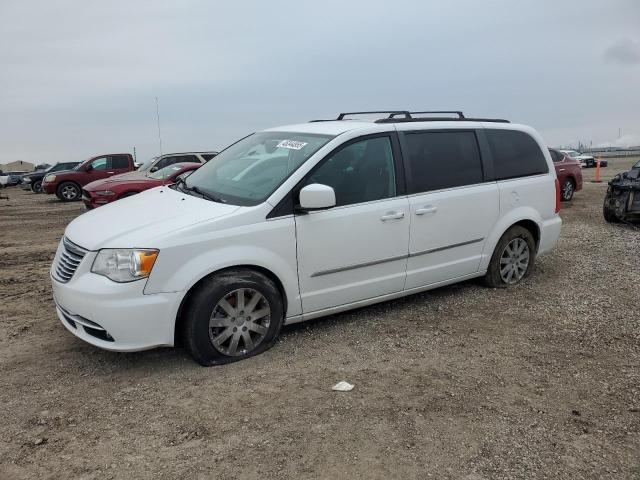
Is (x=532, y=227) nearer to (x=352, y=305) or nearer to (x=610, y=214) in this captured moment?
(x=352, y=305)

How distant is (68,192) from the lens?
62.8 ft

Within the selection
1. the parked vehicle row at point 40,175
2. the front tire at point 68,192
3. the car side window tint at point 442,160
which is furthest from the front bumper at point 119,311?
the parked vehicle row at point 40,175

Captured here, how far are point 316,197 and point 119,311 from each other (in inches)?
62.0

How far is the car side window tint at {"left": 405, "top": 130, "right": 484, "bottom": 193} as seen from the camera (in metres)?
4.71

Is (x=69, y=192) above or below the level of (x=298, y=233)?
below

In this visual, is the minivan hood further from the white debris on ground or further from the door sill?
the white debris on ground

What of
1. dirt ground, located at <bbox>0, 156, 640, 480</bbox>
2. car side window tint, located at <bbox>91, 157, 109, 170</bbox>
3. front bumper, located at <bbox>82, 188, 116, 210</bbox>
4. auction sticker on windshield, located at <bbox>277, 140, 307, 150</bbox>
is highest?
auction sticker on windshield, located at <bbox>277, 140, 307, 150</bbox>

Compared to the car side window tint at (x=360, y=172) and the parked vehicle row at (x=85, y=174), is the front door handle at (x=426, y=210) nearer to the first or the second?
the car side window tint at (x=360, y=172)

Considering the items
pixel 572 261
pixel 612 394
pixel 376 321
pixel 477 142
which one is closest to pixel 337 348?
pixel 376 321

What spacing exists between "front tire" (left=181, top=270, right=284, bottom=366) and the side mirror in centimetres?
64

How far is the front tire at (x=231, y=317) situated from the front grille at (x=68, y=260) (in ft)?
2.80

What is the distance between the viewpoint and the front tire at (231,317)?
3.69 meters

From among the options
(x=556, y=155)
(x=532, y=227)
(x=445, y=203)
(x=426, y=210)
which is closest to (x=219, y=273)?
(x=426, y=210)

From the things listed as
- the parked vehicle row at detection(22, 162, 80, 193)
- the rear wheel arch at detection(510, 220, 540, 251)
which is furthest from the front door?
the parked vehicle row at detection(22, 162, 80, 193)
